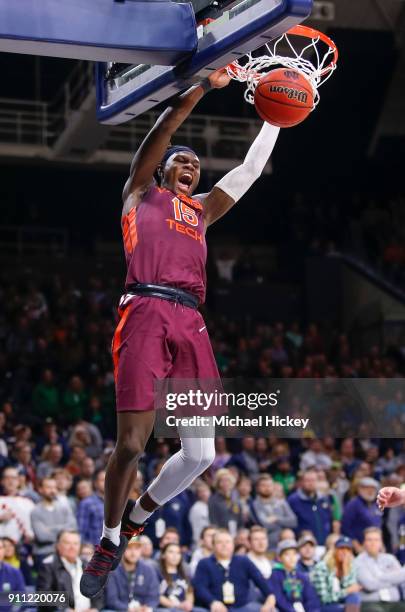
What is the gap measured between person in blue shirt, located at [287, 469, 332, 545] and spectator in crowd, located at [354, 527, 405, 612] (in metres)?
0.83

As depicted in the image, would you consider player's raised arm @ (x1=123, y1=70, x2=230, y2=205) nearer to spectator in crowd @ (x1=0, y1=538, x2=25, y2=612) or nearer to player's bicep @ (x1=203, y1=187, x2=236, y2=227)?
player's bicep @ (x1=203, y1=187, x2=236, y2=227)

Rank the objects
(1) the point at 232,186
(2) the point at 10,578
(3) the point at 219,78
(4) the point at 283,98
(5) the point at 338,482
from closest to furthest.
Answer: (3) the point at 219,78 → (4) the point at 283,98 → (1) the point at 232,186 → (2) the point at 10,578 → (5) the point at 338,482

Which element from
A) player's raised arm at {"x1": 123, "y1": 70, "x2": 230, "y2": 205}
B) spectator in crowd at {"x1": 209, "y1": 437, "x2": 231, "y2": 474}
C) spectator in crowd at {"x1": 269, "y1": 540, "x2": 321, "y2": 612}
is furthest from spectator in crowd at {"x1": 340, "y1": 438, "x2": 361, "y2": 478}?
player's raised arm at {"x1": 123, "y1": 70, "x2": 230, "y2": 205}

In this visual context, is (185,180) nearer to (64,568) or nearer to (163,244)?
(163,244)

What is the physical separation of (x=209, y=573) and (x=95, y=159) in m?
10.5

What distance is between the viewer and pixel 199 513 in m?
11.0

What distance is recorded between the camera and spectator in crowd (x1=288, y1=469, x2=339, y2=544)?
1134cm

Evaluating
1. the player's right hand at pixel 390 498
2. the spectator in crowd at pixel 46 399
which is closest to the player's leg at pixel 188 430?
the player's right hand at pixel 390 498

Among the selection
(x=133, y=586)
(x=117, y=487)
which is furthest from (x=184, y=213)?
(x=133, y=586)

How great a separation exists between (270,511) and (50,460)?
2.49 m

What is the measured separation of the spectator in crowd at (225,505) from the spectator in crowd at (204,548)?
2.05 ft

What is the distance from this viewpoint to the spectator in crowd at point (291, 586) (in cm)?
995

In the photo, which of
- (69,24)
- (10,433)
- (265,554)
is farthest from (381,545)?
(69,24)

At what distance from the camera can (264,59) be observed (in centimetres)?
567
